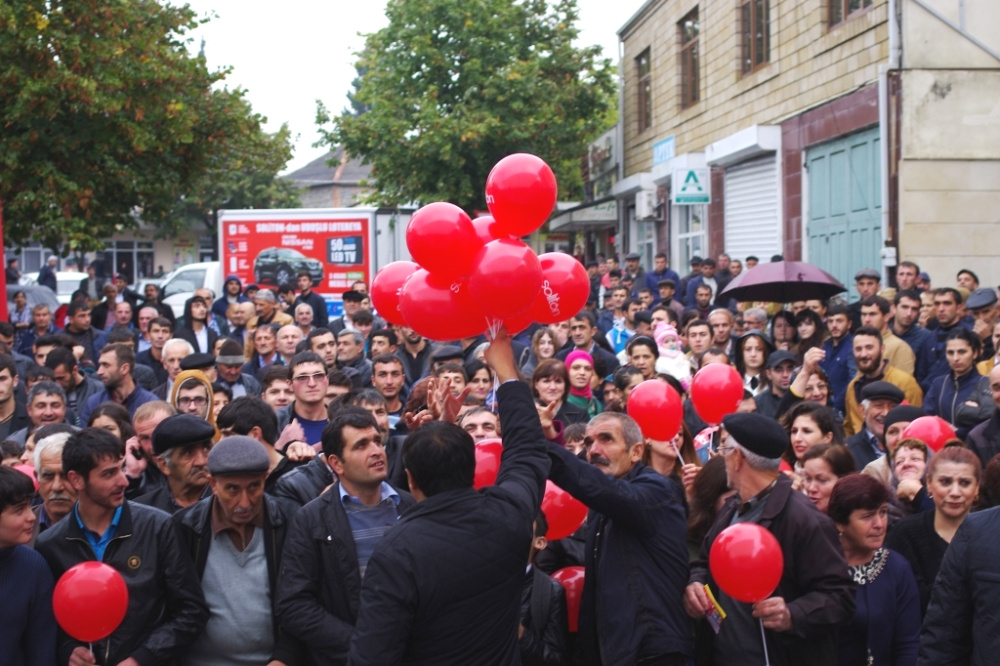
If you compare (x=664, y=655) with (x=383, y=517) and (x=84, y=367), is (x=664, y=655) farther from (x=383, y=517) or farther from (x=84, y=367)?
(x=84, y=367)

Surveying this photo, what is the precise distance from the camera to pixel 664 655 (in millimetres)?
4449

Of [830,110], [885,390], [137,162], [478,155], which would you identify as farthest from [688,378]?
[478,155]

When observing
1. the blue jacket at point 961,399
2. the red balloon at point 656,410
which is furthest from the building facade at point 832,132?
the red balloon at point 656,410

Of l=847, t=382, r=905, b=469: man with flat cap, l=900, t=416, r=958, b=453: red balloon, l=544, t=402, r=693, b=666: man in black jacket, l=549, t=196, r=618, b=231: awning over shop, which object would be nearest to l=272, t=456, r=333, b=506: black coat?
l=544, t=402, r=693, b=666: man in black jacket

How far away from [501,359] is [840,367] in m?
6.05

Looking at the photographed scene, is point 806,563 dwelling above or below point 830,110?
below

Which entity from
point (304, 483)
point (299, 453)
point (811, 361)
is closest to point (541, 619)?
point (304, 483)

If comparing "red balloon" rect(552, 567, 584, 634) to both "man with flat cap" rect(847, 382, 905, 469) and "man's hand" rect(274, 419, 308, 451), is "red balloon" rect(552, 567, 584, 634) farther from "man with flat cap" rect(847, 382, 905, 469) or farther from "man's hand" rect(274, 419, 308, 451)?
"man with flat cap" rect(847, 382, 905, 469)

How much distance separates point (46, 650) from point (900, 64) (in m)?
12.5

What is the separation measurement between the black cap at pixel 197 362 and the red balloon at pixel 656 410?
4395 mm

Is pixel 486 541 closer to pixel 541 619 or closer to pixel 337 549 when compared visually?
pixel 337 549

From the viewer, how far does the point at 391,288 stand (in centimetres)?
512

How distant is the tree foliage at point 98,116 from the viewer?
613 inches

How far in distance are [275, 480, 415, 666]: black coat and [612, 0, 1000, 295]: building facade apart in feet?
37.0
